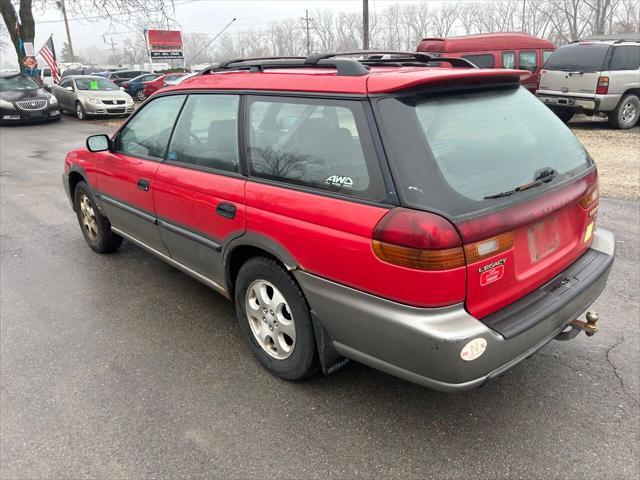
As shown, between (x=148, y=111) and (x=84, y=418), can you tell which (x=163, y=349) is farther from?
(x=148, y=111)

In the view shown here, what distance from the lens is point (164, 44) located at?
35.7 m

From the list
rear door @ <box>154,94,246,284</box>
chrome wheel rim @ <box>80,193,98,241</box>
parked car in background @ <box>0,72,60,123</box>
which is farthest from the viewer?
parked car in background @ <box>0,72,60,123</box>

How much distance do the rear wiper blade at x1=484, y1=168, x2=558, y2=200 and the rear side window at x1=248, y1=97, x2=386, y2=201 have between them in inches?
21.7

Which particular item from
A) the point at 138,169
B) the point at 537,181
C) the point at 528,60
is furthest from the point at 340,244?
the point at 528,60

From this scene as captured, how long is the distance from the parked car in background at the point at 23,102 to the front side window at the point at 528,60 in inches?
579

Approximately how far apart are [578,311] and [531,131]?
3.22 ft

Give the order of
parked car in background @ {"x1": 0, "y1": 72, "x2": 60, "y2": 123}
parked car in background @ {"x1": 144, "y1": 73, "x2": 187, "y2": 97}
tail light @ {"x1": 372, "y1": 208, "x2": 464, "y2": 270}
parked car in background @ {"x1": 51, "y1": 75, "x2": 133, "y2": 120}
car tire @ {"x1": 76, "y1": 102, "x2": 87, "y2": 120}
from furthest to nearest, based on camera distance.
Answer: parked car in background @ {"x1": 144, "y1": 73, "x2": 187, "y2": 97}, car tire @ {"x1": 76, "y1": 102, "x2": 87, "y2": 120}, parked car in background @ {"x1": 51, "y1": 75, "x2": 133, "y2": 120}, parked car in background @ {"x1": 0, "y1": 72, "x2": 60, "y2": 123}, tail light @ {"x1": 372, "y1": 208, "x2": 464, "y2": 270}

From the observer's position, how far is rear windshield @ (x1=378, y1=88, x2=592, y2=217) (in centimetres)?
219

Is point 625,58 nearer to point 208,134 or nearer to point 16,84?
point 208,134

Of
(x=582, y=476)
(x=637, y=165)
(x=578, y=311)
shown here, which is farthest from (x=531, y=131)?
(x=637, y=165)

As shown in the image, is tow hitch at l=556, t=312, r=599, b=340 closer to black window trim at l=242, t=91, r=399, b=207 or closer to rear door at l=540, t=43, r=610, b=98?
black window trim at l=242, t=91, r=399, b=207

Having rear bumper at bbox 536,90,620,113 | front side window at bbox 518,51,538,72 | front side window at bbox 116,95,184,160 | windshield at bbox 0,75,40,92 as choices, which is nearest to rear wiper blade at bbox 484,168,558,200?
front side window at bbox 116,95,184,160

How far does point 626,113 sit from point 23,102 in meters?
16.7

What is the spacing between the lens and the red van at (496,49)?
15.0 metres
